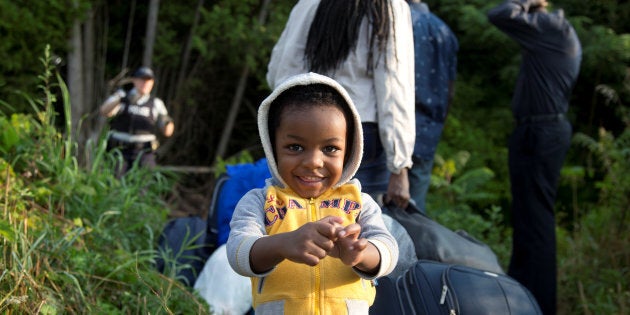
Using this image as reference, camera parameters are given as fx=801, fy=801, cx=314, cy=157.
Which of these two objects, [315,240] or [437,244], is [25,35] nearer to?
[437,244]

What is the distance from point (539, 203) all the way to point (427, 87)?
1.13m

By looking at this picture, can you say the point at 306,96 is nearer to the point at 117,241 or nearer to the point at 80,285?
the point at 80,285

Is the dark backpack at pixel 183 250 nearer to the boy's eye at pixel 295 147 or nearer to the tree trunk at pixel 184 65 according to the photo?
the boy's eye at pixel 295 147

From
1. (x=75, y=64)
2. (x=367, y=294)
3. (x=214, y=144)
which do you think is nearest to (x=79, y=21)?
Result: (x=75, y=64)

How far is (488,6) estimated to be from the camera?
8570 millimetres

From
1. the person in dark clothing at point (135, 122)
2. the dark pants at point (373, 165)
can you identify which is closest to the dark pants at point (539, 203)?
the dark pants at point (373, 165)

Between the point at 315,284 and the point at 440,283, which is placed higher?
the point at 315,284

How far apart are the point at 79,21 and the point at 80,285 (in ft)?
19.5

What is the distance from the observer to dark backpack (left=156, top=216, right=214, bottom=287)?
4188mm

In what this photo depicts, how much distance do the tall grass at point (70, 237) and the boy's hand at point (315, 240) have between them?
899 mm

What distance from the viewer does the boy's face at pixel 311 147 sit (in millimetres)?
2070

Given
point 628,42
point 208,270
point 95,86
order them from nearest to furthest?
point 208,270 → point 628,42 → point 95,86

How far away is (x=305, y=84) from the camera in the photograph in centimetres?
212

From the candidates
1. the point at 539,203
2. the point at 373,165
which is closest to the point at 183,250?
the point at 373,165
